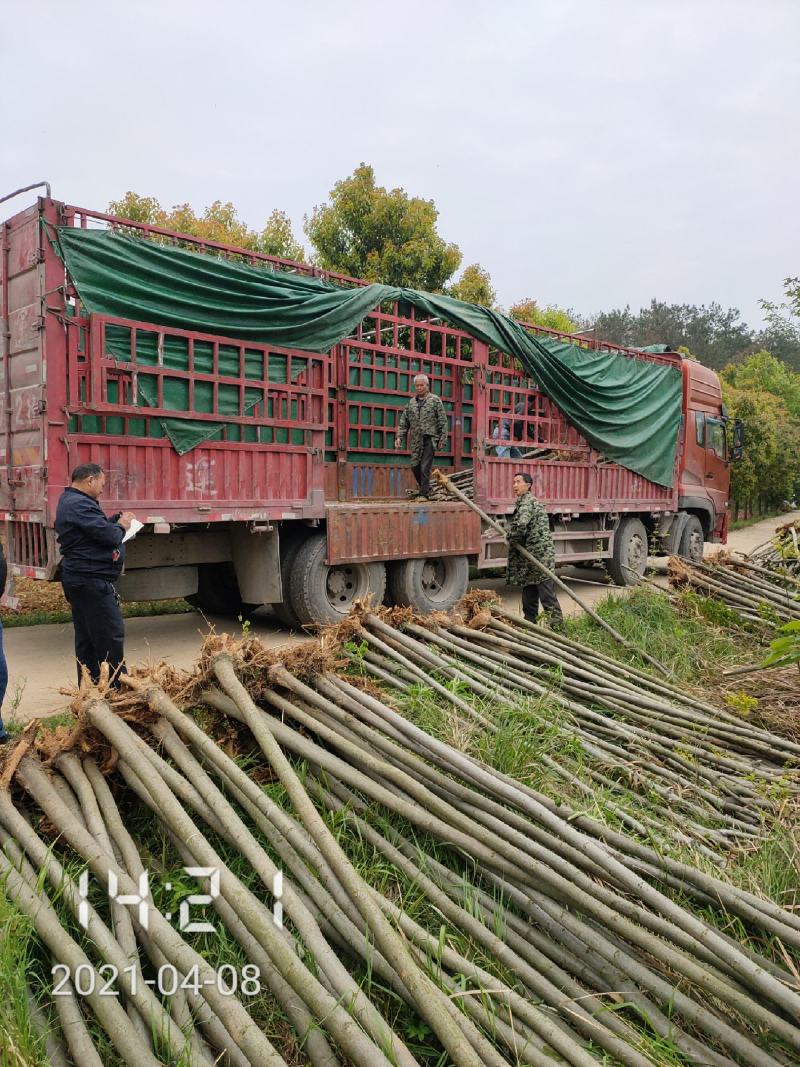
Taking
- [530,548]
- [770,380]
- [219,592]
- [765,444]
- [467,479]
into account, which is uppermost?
[770,380]

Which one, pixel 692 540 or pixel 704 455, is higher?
pixel 704 455

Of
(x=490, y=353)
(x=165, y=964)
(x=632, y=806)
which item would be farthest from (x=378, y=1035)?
(x=490, y=353)

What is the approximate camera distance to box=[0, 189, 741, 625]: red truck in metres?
5.50

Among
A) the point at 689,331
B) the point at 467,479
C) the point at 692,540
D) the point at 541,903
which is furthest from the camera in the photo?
the point at 689,331

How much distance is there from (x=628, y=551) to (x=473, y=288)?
7471 millimetres

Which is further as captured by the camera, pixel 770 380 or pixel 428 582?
pixel 770 380

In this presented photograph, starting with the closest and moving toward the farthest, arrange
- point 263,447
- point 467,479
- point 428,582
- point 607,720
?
point 607,720, point 263,447, point 428,582, point 467,479

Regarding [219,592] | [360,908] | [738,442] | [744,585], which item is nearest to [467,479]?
[219,592]

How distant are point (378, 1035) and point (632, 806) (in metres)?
1.81

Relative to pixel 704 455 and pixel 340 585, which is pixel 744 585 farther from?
pixel 704 455

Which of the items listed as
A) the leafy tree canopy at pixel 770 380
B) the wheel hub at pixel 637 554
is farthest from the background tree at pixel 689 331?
the wheel hub at pixel 637 554

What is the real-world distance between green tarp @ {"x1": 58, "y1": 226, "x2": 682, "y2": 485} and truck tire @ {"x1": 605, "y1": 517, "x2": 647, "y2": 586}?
2.81 ft

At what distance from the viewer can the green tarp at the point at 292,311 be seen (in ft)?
18.5

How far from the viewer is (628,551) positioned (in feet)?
36.3
